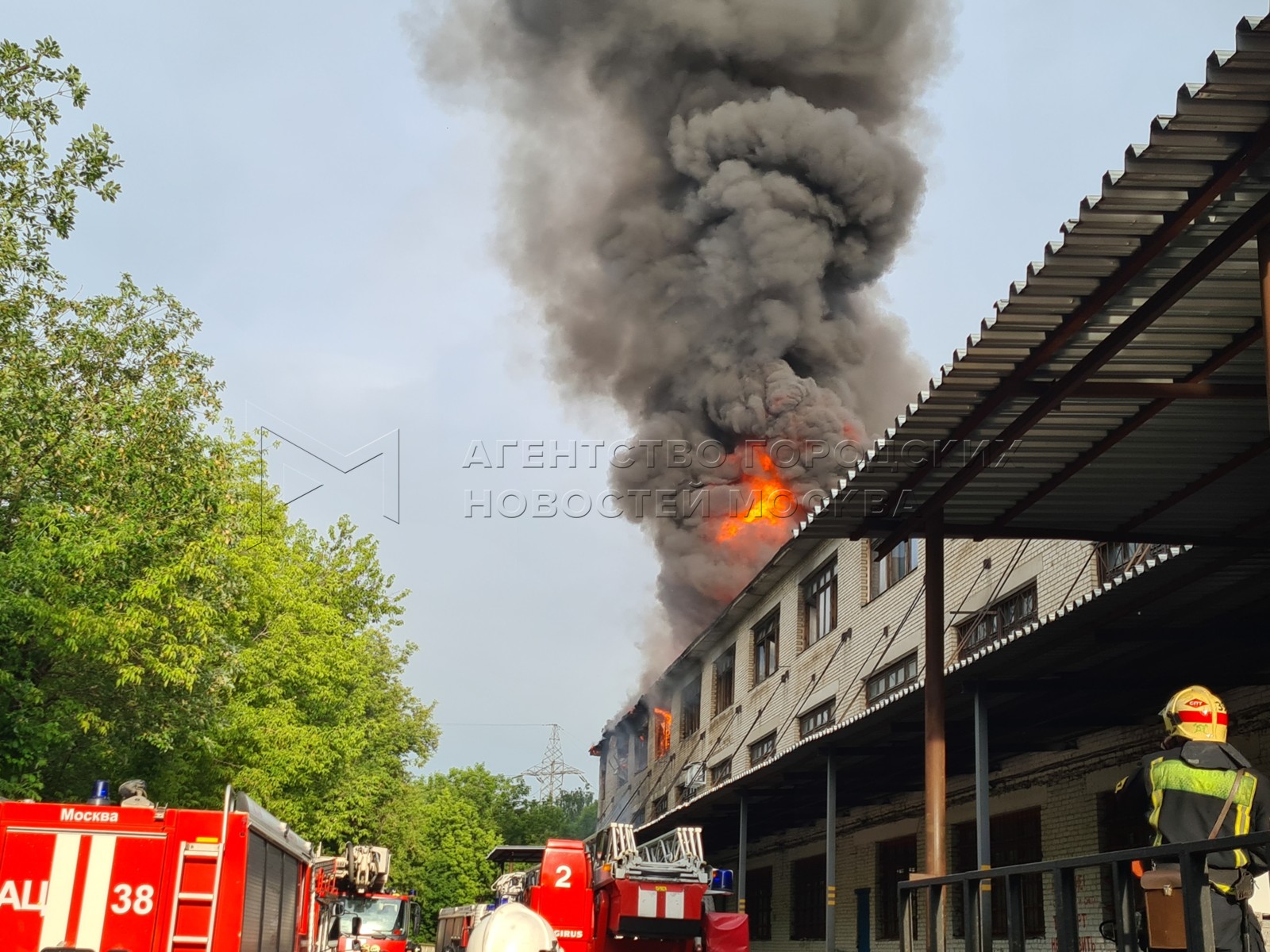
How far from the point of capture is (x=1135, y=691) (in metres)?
13.6

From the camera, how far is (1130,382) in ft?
29.7

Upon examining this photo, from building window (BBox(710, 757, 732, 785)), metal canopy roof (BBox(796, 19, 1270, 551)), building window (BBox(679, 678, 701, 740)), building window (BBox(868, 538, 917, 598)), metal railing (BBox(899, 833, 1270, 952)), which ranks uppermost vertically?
building window (BBox(868, 538, 917, 598))

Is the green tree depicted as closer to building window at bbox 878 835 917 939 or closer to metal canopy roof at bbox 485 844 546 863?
metal canopy roof at bbox 485 844 546 863

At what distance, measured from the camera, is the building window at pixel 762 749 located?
3244 cm

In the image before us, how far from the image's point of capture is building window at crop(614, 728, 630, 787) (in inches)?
2144

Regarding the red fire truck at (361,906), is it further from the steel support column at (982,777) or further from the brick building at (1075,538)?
the steel support column at (982,777)

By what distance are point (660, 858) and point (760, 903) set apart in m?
14.3

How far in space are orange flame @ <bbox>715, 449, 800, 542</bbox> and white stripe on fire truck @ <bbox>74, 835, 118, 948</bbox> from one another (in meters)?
32.7

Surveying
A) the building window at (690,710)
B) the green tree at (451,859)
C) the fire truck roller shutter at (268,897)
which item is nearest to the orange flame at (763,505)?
the building window at (690,710)

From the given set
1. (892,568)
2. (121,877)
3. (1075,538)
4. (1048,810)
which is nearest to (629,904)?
(1048,810)

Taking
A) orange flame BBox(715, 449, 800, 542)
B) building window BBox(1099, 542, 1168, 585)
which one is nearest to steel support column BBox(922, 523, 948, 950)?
building window BBox(1099, 542, 1168, 585)

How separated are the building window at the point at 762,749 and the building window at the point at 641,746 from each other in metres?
15.5

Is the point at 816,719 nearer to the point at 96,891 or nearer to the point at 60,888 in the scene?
the point at 96,891

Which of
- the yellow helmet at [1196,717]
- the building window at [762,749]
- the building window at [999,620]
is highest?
the building window at [999,620]
